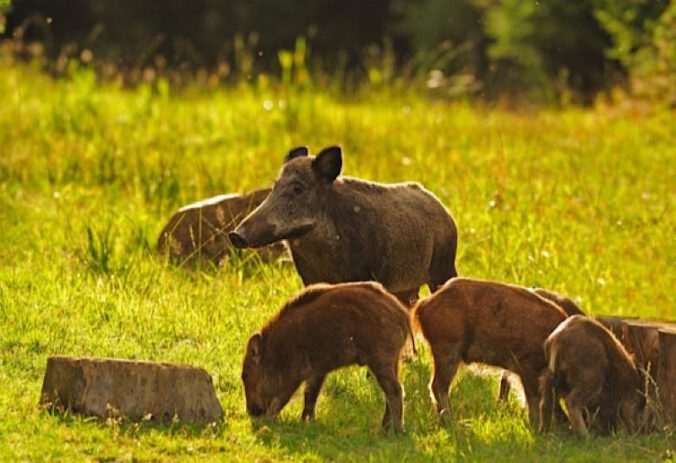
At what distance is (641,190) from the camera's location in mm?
16375

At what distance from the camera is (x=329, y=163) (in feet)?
31.1

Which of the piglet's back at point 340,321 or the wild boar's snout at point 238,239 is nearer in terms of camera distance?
the piglet's back at point 340,321

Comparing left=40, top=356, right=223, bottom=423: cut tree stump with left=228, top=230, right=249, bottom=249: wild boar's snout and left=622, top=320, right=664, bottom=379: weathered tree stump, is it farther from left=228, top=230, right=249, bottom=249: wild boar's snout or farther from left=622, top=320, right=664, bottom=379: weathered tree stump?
left=622, top=320, right=664, bottom=379: weathered tree stump

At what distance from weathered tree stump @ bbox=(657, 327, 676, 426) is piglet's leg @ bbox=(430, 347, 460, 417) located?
1.20 m

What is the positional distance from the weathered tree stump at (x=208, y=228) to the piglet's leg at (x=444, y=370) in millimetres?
4127

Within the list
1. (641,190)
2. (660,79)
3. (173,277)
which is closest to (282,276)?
(173,277)

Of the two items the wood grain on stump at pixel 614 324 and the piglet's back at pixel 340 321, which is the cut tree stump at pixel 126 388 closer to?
the piglet's back at pixel 340 321


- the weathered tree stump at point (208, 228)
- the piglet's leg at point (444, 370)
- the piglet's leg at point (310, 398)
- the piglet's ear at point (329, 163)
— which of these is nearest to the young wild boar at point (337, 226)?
the piglet's ear at point (329, 163)

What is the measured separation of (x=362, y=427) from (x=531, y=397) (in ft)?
3.13

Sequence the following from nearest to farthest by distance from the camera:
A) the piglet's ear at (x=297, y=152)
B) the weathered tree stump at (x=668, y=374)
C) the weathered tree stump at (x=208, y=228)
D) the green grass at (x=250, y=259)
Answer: the green grass at (x=250, y=259)
the weathered tree stump at (x=668, y=374)
the piglet's ear at (x=297, y=152)
the weathered tree stump at (x=208, y=228)

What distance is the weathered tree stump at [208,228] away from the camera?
1233 centimetres

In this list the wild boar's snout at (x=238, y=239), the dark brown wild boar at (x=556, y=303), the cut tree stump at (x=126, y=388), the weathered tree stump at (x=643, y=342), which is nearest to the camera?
the cut tree stump at (x=126, y=388)

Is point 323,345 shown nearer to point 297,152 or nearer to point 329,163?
point 329,163

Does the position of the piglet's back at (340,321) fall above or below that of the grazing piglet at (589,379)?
above
